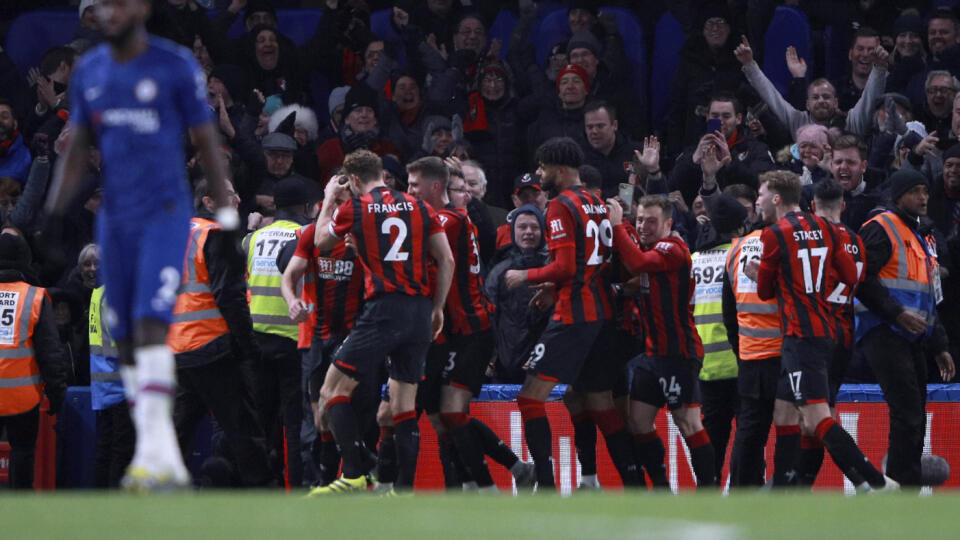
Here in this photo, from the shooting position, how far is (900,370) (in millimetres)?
9172

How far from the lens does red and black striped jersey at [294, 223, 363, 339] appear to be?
988 centimetres

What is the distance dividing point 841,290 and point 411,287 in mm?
2719

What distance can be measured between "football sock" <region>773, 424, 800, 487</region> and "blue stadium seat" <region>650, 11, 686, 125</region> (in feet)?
19.0

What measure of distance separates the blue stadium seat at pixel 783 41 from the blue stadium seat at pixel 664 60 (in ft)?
3.02

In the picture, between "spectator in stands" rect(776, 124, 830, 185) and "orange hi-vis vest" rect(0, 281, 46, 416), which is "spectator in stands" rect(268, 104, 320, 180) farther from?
"spectator in stands" rect(776, 124, 830, 185)

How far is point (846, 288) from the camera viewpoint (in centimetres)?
909

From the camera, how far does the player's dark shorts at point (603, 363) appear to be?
31.2ft

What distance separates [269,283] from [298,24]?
6.04 m

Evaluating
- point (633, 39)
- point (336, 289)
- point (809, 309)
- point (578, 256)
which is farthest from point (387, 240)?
point (633, 39)

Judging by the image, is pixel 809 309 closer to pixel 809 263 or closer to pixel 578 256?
pixel 809 263

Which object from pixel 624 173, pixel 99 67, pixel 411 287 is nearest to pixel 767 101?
pixel 624 173

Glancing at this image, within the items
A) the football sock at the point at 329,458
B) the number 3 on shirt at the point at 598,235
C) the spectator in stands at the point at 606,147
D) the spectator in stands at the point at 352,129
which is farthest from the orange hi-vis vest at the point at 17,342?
the spectator in stands at the point at 606,147

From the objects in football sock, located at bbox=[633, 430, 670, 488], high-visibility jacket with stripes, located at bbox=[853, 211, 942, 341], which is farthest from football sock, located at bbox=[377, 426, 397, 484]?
high-visibility jacket with stripes, located at bbox=[853, 211, 942, 341]

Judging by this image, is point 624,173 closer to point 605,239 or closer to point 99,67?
point 605,239
